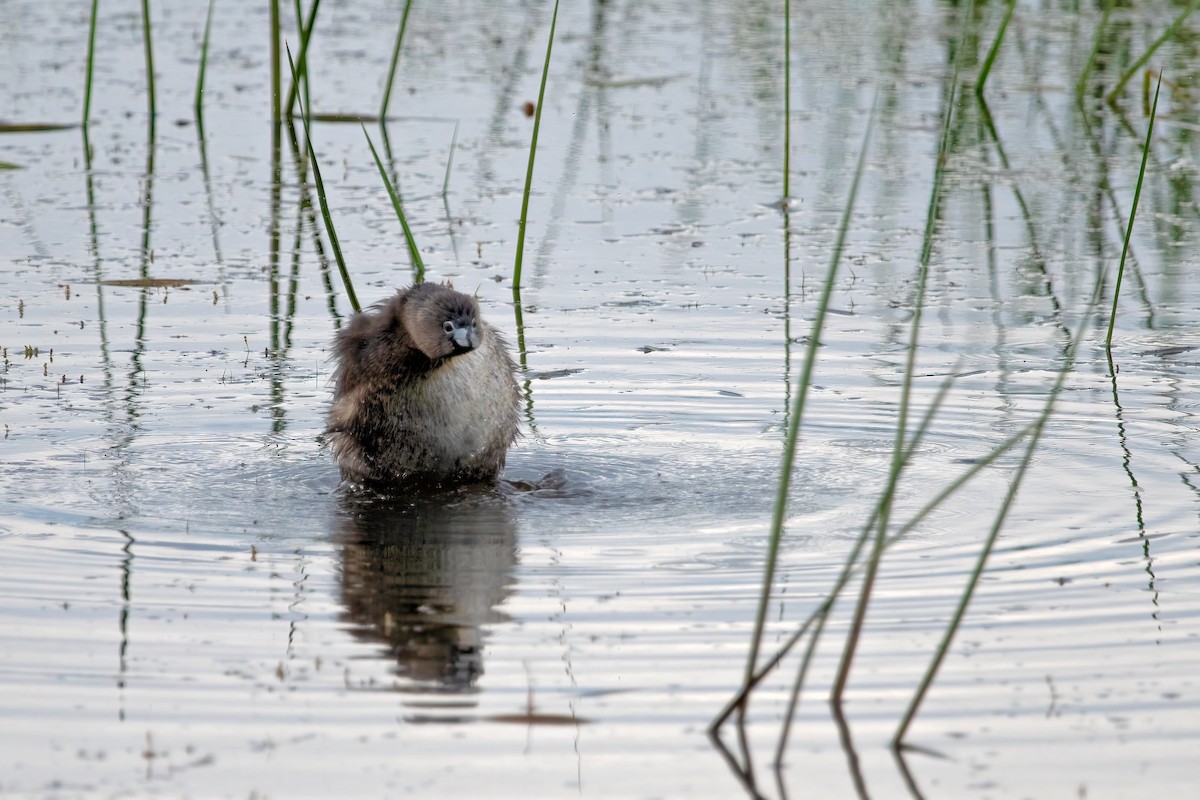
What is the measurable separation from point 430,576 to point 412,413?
1.41 meters

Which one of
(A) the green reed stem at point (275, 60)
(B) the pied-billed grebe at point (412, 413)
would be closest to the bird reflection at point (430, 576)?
(B) the pied-billed grebe at point (412, 413)

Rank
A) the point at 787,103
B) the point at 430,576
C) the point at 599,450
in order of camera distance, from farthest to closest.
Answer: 1. the point at 787,103
2. the point at 599,450
3. the point at 430,576

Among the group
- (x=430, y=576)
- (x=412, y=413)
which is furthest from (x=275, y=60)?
(x=430, y=576)

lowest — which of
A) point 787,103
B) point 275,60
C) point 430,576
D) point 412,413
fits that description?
point 430,576

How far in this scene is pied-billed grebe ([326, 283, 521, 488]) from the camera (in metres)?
7.63

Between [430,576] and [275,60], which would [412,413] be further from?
[275,60]

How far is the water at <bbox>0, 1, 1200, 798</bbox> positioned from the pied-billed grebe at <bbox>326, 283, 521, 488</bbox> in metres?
0.22

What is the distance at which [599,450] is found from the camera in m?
7.99

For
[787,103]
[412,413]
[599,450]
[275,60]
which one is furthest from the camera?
[275,60]

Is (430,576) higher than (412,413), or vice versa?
(412,413)

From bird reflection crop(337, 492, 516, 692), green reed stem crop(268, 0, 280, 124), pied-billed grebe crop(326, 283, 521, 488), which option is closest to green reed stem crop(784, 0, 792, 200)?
pied-billed grebe crop(326, 283, 521, 488)

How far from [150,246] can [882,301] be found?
173 inches

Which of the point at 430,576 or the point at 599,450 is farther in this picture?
the point at 599,450

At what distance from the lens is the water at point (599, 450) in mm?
4918
